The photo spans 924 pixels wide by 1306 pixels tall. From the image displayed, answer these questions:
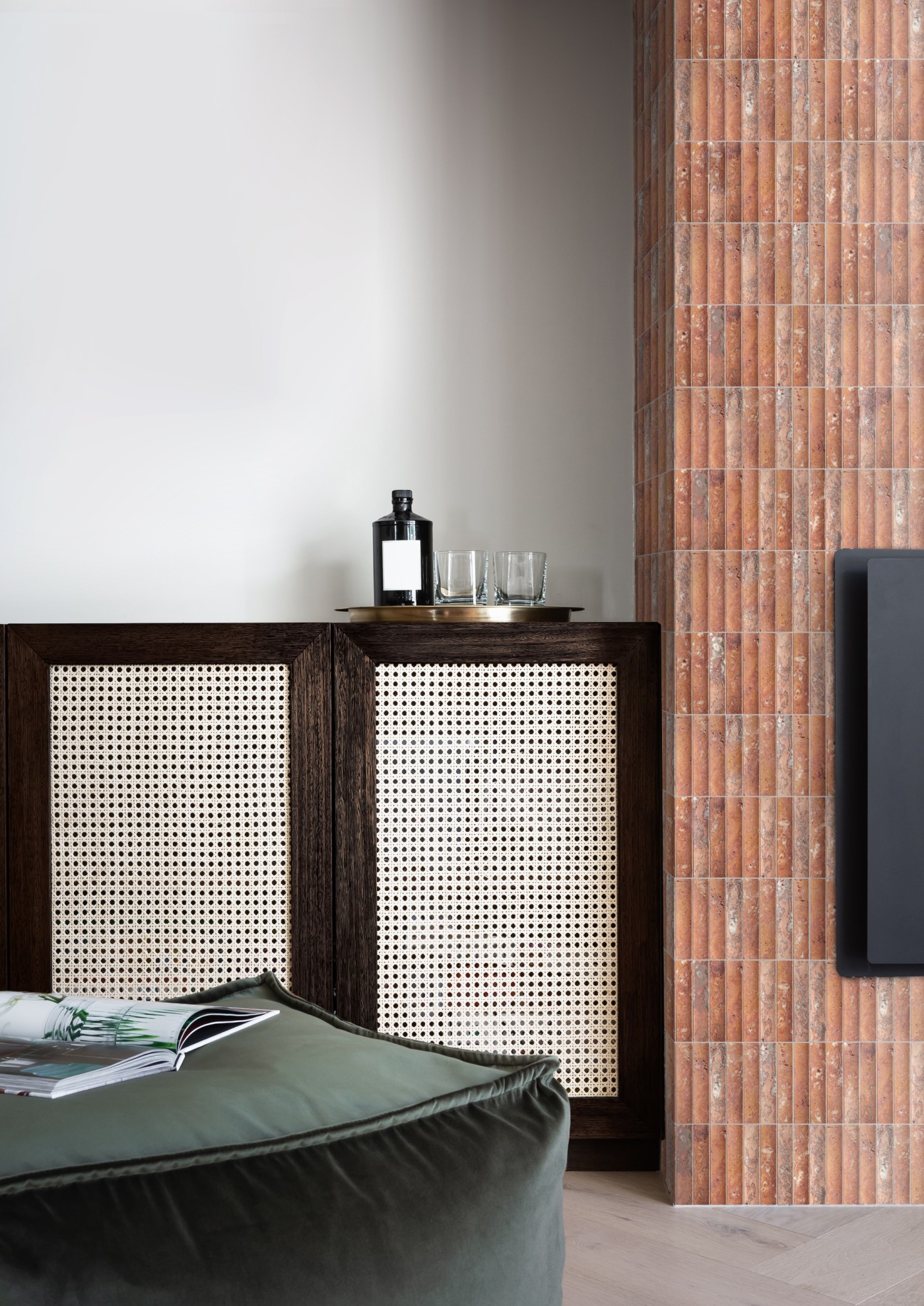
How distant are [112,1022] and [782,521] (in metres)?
1.38

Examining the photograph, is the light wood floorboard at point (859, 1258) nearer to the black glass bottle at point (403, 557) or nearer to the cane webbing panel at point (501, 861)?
the cane webbing panel at point (501, 861)

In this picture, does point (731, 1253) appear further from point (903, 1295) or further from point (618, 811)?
point (618, 811)

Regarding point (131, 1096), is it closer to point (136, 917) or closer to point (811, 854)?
point (136, 917)

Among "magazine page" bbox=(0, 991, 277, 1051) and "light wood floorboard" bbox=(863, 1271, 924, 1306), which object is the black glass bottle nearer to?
"magazine page" bbox=(0, 991, 277, 1051)

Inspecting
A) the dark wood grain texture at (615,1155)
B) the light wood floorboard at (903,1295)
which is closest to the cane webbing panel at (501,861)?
the dark wood grain texture at (615,1155)

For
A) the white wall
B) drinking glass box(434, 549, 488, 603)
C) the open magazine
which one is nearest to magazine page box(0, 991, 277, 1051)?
the open magazine

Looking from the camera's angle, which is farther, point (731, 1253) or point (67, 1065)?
point (731, 1253)

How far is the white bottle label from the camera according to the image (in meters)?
2.15

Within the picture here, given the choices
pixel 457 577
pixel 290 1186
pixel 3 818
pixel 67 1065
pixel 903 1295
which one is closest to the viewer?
pixel 290 1186

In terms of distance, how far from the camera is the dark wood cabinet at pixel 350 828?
2020 mm

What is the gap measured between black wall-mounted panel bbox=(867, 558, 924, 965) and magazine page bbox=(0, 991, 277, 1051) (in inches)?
47.5

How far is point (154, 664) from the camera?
6.63 ft

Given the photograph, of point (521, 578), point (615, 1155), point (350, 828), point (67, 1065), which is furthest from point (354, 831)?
point (67, 1065)

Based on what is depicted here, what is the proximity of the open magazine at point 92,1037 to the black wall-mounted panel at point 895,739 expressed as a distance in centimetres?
117
